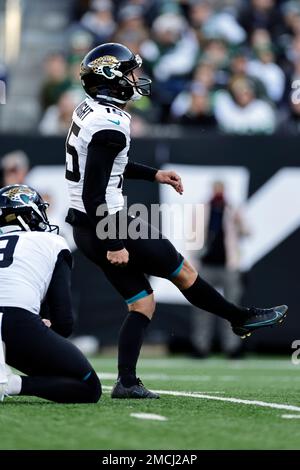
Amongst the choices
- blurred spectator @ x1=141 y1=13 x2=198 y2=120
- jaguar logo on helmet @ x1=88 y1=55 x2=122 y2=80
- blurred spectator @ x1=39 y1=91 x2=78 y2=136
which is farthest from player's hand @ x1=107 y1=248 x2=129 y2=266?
blurred spectator @ x1=141 y1=13 x2=198 y2=120

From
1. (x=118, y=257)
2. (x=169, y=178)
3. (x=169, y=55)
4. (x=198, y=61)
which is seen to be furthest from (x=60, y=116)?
(x=118, y=257)

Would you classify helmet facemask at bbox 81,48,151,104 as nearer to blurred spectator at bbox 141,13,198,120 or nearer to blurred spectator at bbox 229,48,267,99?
blurred spectator at bbox 141,13,198,120

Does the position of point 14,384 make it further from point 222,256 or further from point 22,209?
point 222,256

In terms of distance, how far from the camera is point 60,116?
12016 millimetres

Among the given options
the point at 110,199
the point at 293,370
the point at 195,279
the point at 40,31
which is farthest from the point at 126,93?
the point at 40,31

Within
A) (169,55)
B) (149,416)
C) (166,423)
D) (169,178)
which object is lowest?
(169,55)

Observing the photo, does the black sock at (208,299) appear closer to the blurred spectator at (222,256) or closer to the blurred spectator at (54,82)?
the blurred spectator at (222,256)

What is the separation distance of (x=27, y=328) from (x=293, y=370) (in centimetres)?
477

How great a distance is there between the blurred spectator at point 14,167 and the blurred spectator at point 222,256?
1.97 m

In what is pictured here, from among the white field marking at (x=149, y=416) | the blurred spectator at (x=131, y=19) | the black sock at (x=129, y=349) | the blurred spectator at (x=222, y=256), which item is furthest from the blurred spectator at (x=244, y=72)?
the white field marking at (x=149, y=416)

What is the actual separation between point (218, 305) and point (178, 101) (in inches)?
270

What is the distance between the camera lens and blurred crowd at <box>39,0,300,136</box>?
12.3 metres

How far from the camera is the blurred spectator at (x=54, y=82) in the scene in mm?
12742

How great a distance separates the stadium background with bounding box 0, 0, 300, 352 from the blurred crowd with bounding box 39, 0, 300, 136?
0.02 metres
